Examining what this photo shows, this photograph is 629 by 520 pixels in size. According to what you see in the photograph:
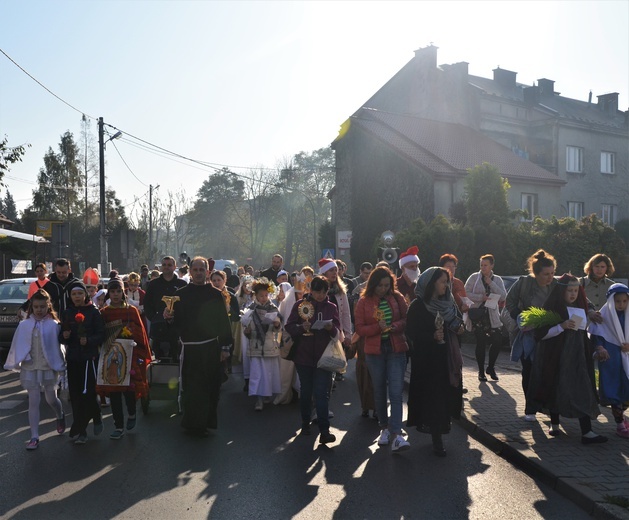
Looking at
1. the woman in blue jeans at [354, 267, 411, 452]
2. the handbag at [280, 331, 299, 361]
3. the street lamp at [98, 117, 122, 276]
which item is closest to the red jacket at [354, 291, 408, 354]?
the woman in blue jeans at [354, 267, 411, 452]

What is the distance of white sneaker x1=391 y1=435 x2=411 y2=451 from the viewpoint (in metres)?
6.68

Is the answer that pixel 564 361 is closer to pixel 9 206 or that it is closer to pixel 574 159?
pixel 574 159

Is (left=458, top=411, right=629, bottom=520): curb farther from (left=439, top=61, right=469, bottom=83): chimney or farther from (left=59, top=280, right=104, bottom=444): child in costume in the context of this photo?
(left=439, top=61, right=469, bottom=83): chimney

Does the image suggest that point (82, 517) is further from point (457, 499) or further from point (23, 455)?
point (457, 499)

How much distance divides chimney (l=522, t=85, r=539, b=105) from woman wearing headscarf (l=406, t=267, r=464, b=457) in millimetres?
44667

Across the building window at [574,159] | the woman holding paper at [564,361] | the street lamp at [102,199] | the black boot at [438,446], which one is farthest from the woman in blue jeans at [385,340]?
the building window at [574,159]

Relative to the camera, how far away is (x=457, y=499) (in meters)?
5.32

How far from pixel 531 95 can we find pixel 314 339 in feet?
150

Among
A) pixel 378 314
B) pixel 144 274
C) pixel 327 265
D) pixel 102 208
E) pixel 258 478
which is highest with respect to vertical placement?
pixel 102 208

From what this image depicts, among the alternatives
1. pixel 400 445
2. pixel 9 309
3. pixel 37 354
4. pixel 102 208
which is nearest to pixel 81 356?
pixel 37 354

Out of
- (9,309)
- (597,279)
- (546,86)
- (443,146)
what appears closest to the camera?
(597,279)

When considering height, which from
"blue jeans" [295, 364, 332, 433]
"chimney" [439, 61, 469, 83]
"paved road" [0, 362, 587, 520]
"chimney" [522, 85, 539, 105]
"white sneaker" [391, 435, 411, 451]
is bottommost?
"paved road" [0, 362, 587, 520]

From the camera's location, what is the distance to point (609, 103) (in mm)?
56062

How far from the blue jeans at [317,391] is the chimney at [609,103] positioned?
55128mm
